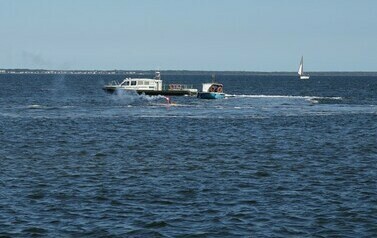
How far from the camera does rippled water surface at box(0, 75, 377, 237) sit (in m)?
27.7

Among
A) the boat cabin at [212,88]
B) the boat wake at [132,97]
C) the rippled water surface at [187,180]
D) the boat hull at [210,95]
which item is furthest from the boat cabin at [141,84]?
the rippled water surface at [187,180]

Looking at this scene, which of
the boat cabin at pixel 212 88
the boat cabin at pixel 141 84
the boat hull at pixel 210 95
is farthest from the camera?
the boat cabin at pixel 141 84

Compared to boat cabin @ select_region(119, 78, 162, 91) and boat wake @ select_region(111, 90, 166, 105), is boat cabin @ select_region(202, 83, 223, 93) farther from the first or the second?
boat cabin @ select_region(119, 78, 162, 91)

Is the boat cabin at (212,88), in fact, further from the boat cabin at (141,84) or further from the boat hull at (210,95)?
the boat cabin at (141,84)

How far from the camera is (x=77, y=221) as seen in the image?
1104 inches

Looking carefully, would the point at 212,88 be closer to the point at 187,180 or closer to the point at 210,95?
the point at 210,95

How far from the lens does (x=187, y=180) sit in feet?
121

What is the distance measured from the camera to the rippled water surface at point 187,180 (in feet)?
91.0

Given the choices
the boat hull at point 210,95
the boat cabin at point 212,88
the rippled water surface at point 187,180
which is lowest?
the rippled water surface at point 187,180

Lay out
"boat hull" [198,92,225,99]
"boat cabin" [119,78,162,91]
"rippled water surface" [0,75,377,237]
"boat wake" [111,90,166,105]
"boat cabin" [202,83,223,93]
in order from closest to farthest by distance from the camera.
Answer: "rippled water surface" [0,75,377,237]
"boat wake" [111,90,166,105]
"boat hull" [198,92,225,99]
"boat cabin" [202,83,223,93]
"boat cabin" [119,78,162,91]

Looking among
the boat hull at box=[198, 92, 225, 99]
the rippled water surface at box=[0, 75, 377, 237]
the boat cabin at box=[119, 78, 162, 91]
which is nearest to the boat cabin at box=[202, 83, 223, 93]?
the boat hull at box=[198, 92, 225, 99]

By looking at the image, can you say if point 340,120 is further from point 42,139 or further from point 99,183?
point 99,183

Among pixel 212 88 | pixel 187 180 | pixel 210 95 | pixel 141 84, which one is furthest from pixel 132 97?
pixel 187 180

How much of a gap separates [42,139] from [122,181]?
72.8 feet
